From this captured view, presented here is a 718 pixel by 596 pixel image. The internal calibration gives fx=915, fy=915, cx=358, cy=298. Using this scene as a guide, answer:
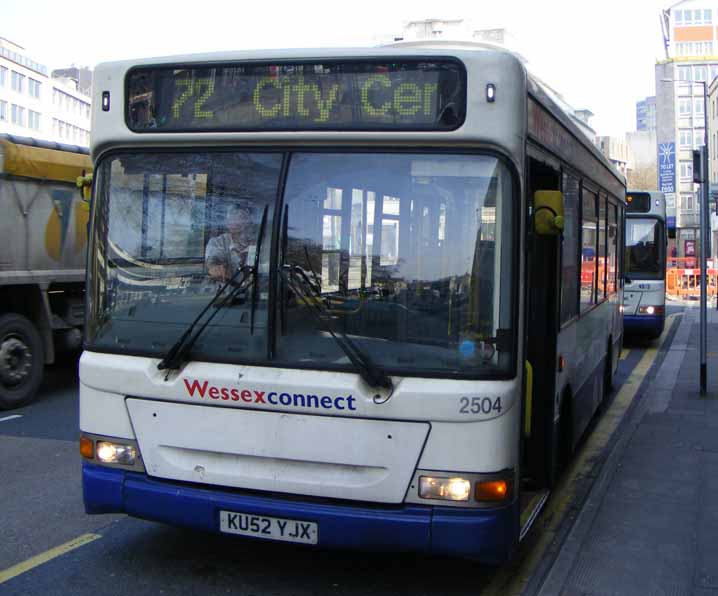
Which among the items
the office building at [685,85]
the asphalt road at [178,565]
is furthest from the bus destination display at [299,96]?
the office building at [685,85]

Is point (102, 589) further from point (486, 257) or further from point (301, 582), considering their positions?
point (486, 257)

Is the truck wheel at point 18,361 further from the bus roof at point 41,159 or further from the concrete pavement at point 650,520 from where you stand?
the concrete pavement at point 650,520

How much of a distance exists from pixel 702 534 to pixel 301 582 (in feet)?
8.79

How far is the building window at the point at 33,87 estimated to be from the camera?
278ft

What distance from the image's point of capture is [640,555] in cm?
550

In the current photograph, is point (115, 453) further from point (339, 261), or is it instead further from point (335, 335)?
point (339, 261)

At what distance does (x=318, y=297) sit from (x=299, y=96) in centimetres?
105

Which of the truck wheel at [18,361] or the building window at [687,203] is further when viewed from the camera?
the building window at [687,203]

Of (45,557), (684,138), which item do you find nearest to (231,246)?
(45,557)

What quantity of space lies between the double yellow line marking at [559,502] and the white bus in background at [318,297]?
610 mm

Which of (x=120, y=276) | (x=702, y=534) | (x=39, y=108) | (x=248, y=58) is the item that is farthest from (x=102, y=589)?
(x=39, y=108)

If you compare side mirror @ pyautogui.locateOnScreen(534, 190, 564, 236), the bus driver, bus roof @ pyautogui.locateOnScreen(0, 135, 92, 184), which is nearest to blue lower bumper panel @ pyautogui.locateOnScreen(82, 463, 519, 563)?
the bus driver

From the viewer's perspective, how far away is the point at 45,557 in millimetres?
5387

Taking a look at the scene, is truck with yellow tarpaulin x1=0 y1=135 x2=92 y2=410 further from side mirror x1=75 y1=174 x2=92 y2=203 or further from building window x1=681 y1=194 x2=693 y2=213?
building window x1=681 y1=194 x2=693 y2=213
